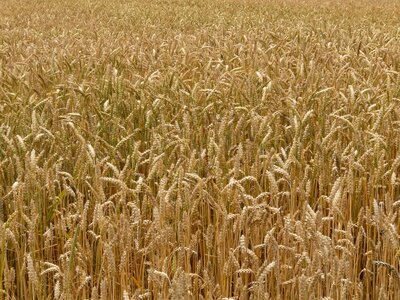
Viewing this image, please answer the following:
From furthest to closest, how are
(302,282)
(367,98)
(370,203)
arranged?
(367,98), (370,203), (302,282)

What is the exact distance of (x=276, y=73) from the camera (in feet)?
13.2

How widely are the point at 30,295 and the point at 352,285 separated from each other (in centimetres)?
93

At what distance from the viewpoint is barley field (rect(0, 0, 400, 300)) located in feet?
5.40

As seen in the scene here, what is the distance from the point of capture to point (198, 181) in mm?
1961

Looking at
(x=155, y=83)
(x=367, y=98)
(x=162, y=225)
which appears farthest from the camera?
(x=155, y=83)

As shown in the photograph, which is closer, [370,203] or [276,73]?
[370,203]

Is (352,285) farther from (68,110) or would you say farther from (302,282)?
(68,110)

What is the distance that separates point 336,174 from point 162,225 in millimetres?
839

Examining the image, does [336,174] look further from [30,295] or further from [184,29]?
[184,29]

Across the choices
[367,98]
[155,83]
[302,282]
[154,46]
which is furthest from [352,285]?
[154,46]

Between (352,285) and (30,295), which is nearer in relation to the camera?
(352,285)

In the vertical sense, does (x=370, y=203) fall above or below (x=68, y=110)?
below

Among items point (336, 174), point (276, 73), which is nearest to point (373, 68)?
point (276, 73)

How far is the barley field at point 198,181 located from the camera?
1645mm
